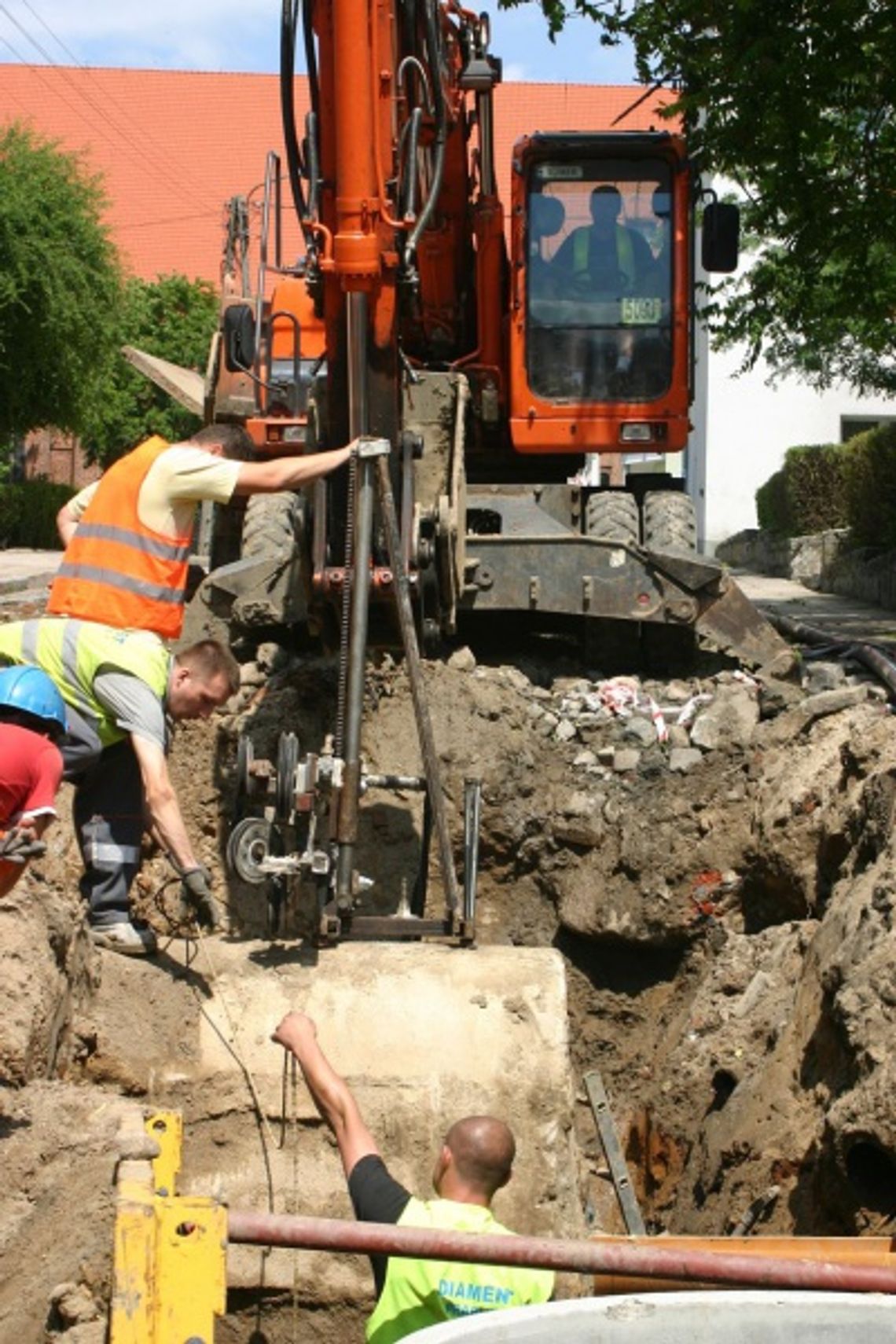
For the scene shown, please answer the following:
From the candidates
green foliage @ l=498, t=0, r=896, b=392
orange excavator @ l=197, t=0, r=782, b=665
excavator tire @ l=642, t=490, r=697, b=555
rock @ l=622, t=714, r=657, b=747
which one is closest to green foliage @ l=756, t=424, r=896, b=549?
green foliage @ l=498, t=0, r=896, b=392

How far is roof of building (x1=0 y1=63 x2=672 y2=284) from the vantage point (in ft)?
152

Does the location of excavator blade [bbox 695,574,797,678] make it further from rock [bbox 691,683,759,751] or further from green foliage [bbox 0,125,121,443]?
green foliage [bbox 0,125,121,443]

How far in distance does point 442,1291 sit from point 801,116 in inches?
395

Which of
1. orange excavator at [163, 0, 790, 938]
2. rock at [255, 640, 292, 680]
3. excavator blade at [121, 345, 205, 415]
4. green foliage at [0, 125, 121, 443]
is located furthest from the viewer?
green foliage at [0, 125, 121, 443]

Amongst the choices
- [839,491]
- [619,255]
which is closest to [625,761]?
[619,255]

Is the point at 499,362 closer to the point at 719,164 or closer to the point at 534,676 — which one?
the point at 534,676

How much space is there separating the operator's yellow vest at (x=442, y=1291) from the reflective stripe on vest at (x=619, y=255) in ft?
25.6

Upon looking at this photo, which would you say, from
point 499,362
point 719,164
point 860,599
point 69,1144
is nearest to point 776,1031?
point 69,1144

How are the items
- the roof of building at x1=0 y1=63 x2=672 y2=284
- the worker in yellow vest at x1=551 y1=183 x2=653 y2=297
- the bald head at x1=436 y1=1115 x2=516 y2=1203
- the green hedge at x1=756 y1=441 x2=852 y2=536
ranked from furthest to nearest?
the roof of building at x1=0 y1=63 x2=672 y2=284, the green hedge at x1=756 y1=441 x2=852 y2=536, the worker in yellow vest at x1=551 y1=183 x2=653 y2=297, the bald head at x1=436 y1=1115 x2=516 y2=1203

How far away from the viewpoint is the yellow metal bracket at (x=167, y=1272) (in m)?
3.69

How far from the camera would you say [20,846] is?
16.7 ft

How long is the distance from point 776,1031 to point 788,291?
941 cm

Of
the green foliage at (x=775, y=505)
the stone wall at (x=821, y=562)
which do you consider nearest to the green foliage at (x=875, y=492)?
the stone wall at (x=821, y=562)

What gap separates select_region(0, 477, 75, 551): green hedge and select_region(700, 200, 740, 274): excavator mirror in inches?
799
